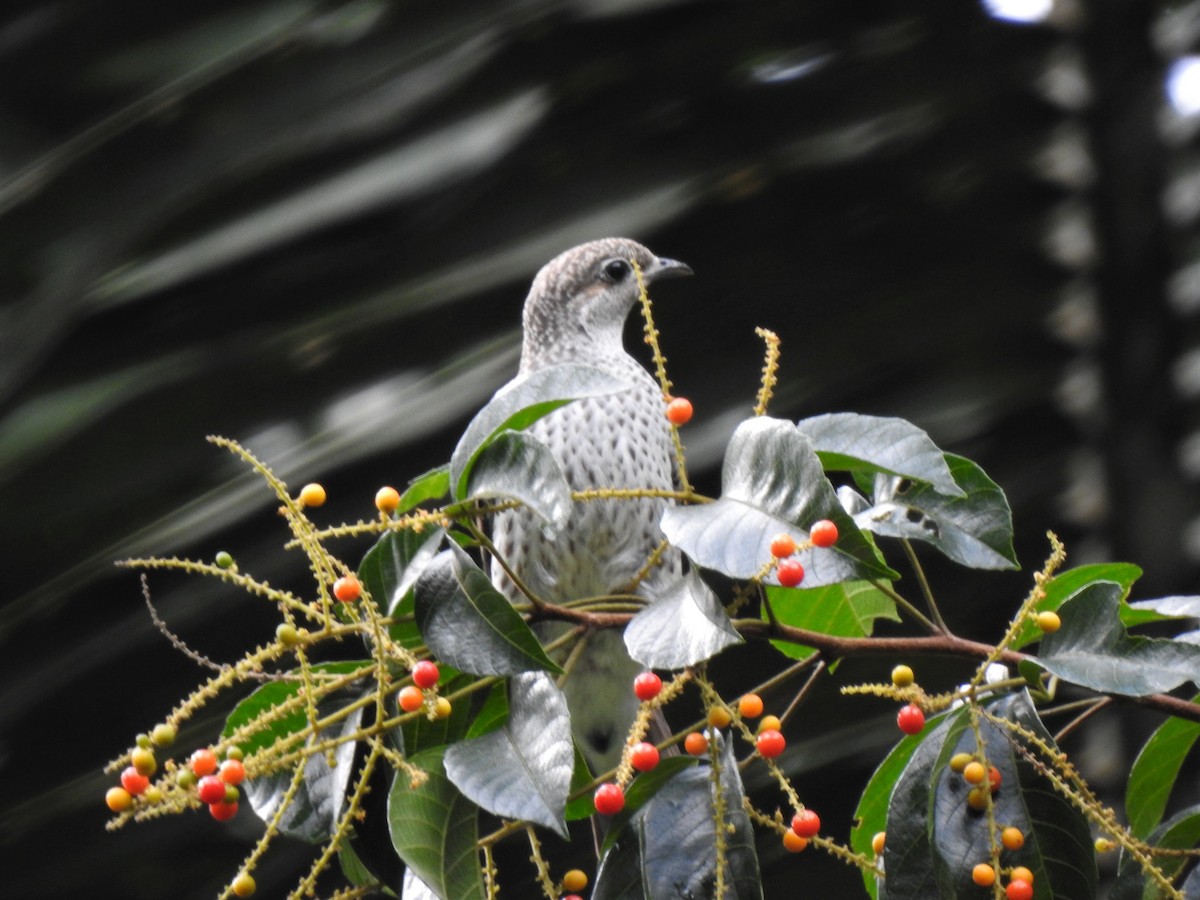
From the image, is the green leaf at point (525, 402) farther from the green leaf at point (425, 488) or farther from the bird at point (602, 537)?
the bird at point (602, 537)

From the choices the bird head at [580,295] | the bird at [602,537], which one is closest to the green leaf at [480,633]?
the bird at [602,537]

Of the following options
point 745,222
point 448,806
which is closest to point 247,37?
point 745,222

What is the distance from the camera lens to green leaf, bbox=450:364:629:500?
1.32 m

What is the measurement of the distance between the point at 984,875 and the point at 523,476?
0.52m

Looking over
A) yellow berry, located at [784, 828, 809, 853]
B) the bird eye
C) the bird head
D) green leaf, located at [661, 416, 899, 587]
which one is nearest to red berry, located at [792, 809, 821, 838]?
yellow berry, located at [784, 828, 809, 853]

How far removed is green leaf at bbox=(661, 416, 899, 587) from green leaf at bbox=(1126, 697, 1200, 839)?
1.75 feet

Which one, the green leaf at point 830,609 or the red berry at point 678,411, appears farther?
the green leaf at point 830,609

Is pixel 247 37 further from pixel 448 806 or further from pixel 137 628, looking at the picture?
pixel 448 806

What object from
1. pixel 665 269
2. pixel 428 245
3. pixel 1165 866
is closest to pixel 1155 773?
pixel 1165 866

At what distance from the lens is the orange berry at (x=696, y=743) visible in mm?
1381

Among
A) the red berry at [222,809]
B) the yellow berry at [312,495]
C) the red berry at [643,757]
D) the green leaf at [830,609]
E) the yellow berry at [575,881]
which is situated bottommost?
the yellow berry at [575,881]

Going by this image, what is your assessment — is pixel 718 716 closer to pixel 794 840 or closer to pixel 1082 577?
pixel 794 840

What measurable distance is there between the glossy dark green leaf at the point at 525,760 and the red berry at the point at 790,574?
9.1 inches

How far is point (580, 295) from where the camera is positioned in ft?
9.12
